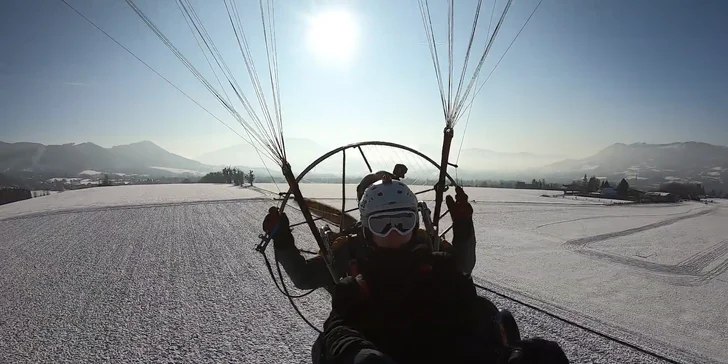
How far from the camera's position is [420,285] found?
6.61ft

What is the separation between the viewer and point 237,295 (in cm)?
585

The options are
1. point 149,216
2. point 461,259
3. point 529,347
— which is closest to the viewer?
point 529,347

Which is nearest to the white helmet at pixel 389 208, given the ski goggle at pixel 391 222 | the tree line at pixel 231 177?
the ski goggle at pixel 391 222

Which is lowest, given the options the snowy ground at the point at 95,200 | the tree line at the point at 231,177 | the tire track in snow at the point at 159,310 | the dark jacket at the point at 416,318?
the tire track in snow at the point at 159,310

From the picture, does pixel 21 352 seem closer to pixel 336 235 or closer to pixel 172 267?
pixel 172 267

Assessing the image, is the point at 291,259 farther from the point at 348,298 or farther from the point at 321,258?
the point at 348,298

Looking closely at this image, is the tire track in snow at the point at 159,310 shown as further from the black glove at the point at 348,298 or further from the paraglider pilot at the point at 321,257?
the black glove at the point at 348,298

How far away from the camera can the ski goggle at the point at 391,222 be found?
8.04 ft

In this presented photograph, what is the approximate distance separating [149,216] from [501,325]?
16678mm

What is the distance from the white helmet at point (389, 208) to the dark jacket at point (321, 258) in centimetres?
38

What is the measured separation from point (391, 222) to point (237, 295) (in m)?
4.40

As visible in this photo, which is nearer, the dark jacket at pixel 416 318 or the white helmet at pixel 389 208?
the dark jacket at pixel 416 318

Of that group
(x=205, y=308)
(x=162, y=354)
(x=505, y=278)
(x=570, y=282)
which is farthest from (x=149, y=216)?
(x=570, y=282)

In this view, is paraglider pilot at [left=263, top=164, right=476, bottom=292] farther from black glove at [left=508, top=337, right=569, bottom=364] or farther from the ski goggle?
black glove at [left=508, top=337, right=569, bottom=364]
